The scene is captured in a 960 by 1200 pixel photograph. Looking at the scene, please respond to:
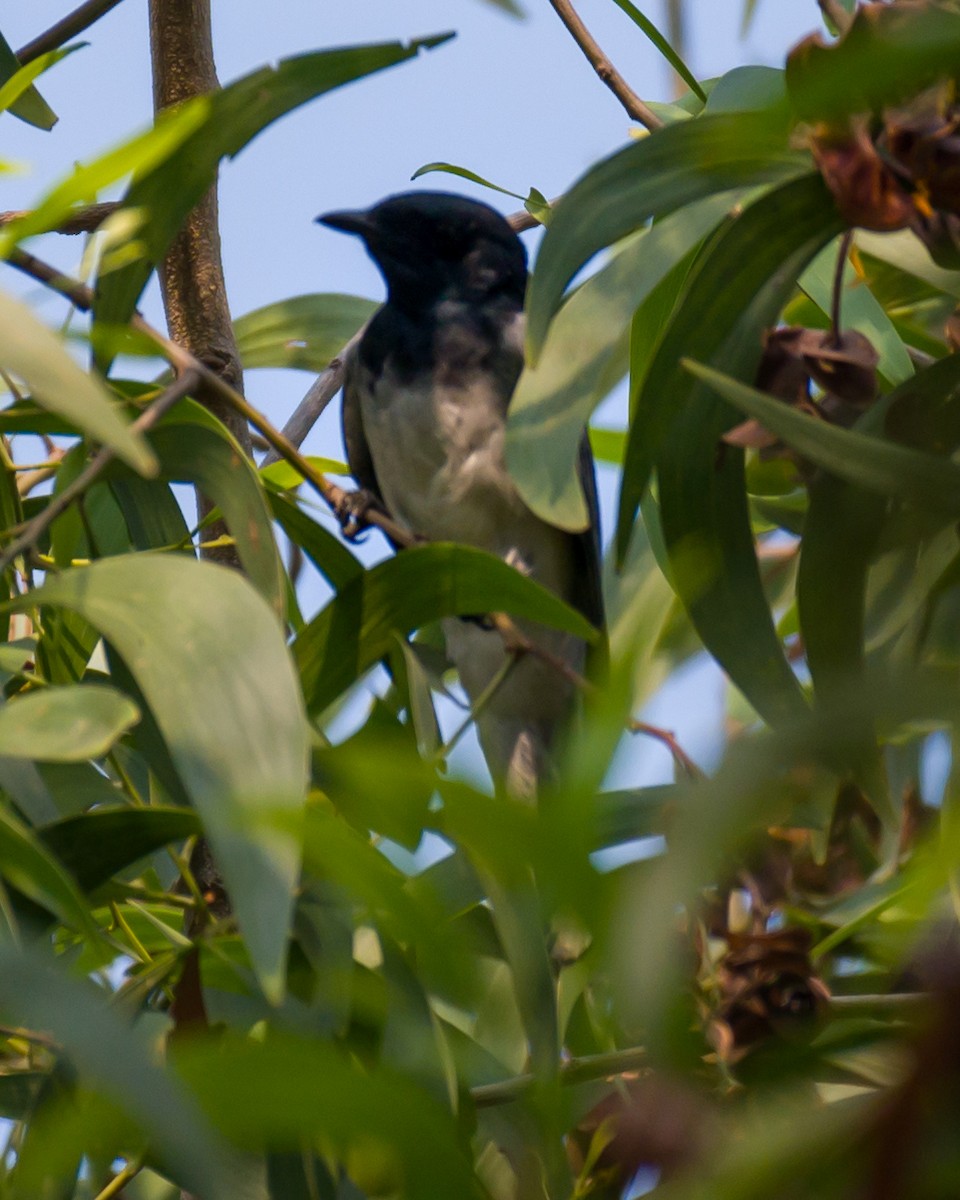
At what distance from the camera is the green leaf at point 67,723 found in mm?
748

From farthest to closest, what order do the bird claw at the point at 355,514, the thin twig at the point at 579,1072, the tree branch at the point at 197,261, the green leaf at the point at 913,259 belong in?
1. the bird claw at the point at 355,514
2. the tree branch at the point at 197,261
3. the green leaf at the point at 913,259
4. the thin twig at the point at 579,1072

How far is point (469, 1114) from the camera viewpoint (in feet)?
2.92

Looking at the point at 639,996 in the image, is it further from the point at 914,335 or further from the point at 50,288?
the point at 914,335

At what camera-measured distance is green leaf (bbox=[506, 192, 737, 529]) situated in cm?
94

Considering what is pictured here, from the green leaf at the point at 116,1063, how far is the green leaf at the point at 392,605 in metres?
0.45

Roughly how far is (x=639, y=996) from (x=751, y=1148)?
55 millimetres

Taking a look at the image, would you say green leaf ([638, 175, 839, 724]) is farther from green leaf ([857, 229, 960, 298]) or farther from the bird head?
the bird head

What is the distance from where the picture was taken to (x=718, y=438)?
1.06 meters

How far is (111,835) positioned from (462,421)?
1404 millimetres

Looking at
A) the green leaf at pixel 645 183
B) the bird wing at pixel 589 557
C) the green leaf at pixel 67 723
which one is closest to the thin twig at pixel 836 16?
the green leaf at pixel 645 183

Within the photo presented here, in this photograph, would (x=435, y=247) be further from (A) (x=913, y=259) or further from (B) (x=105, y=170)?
(B) (x=105, y=170)

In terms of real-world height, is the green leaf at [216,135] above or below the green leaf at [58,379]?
above

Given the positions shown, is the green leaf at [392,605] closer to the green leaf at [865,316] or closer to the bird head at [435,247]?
the green leaf at [865,316]

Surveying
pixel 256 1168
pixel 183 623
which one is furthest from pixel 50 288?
pixel 256 1168
